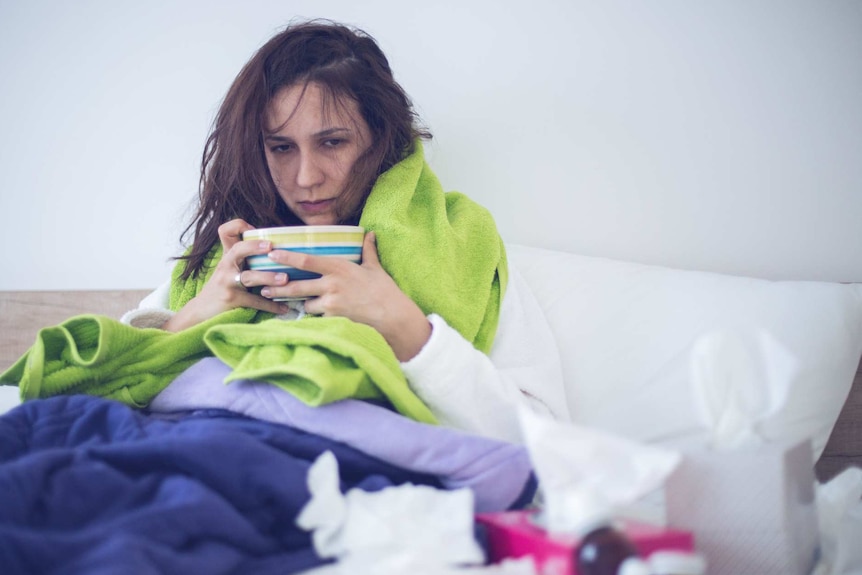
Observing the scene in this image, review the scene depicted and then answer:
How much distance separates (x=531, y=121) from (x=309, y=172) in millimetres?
445

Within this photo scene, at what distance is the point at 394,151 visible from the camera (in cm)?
111

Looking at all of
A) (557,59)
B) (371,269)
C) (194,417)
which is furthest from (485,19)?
(194,417)

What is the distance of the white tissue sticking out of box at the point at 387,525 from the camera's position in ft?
1.69

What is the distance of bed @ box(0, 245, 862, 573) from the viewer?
0.52 m

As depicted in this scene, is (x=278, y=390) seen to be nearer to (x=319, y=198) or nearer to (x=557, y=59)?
(x=319, y=198)

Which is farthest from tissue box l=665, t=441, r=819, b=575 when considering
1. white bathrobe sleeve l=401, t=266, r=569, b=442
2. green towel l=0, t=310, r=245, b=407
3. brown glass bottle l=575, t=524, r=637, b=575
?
green towel l=0, t=310, r=245, b=407

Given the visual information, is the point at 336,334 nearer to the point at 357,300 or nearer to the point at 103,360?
the point at 357,300

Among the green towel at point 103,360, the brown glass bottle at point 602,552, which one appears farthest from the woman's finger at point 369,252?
the brown glass bottle at point 602,552

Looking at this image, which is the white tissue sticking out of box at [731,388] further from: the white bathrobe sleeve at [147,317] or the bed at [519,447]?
the white bathrobe sleeve at [147,317]

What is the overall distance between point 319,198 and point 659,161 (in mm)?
589

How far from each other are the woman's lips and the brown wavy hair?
1 cm

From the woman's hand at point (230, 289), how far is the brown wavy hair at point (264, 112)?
10cm

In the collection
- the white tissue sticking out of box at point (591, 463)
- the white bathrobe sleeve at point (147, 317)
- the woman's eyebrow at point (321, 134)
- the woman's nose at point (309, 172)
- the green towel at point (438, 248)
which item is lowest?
the white bathrobe sleeve at point (147, 317)

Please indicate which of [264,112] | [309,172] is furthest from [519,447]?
[264,112]
